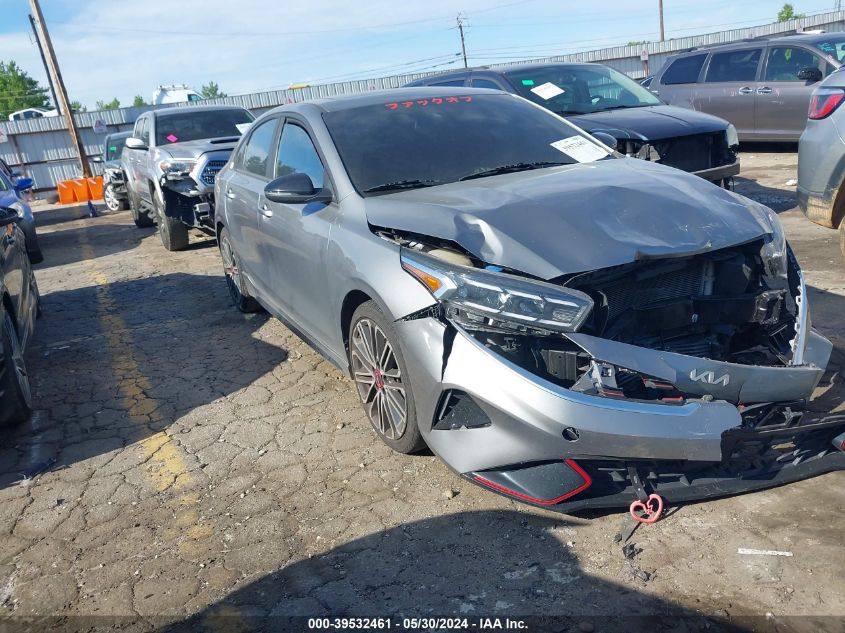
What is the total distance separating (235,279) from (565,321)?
4.17m

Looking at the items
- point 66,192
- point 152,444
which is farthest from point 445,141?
point 66,192

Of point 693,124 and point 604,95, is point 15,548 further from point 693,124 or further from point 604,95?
point 604,95

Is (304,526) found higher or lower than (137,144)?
lower

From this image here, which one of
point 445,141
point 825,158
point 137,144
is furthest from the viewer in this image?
point 137,144

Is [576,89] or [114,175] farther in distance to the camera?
[114,175]

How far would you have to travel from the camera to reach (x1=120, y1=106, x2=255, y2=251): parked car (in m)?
9.55

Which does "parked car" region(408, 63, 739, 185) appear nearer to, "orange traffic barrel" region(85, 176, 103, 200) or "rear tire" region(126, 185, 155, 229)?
"rear tire" region(126, 185, 155, 229)

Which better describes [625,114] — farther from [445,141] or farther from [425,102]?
[445,141]

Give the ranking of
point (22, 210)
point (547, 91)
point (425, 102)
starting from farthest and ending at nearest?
point (22, 210) < point (547, 91) < point (425, 102)

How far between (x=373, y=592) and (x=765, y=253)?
7.48 feet

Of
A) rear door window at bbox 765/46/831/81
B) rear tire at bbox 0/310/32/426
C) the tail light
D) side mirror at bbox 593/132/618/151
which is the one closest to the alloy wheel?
rear tire at bbox 0/310/32/426

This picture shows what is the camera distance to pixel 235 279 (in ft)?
21.1

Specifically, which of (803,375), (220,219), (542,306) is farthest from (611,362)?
(220,219)

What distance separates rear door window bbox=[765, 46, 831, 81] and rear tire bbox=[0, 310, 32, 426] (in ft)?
37.2
